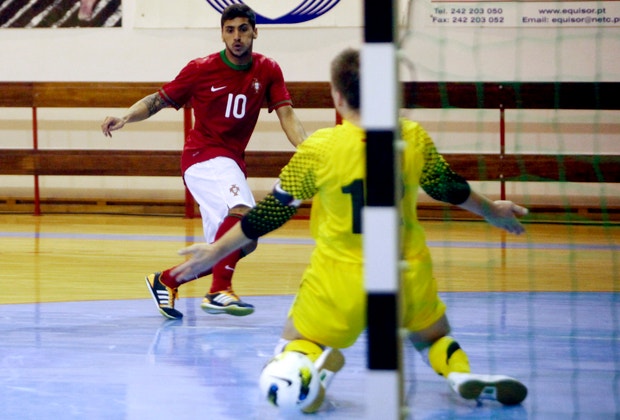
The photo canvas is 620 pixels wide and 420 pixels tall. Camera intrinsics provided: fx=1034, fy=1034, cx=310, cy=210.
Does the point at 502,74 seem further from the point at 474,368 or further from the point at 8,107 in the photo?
the point at 474,368

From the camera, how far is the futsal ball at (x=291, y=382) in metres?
3.59

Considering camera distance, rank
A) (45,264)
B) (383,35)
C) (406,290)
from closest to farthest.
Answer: (383,35) → (406,290) → (45,264)

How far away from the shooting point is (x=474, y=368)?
4.50 meters

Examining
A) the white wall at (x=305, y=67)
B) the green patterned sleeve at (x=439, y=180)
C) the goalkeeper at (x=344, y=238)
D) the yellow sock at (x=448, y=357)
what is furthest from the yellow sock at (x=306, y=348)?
the white wall at (x=305, y=67)

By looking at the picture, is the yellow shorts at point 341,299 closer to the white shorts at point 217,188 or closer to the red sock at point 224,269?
the red sock at point 224,269

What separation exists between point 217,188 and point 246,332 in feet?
2.91

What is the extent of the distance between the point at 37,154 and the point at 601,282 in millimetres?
6633

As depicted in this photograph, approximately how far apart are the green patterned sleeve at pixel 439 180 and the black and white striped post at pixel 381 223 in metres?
1.36

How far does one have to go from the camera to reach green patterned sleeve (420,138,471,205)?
382cm

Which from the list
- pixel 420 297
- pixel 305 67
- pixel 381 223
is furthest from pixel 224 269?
pixel 305 67

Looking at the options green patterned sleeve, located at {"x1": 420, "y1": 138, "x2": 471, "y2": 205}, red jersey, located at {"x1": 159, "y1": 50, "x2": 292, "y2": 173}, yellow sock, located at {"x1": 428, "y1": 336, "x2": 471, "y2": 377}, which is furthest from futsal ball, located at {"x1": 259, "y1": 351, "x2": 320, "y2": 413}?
red jersey, located at {"x1": 159, "y1": 50, "x2": 292, "y2": 173}

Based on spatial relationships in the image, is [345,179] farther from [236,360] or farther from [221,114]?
[221,114]

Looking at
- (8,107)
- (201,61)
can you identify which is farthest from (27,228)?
(201,61)

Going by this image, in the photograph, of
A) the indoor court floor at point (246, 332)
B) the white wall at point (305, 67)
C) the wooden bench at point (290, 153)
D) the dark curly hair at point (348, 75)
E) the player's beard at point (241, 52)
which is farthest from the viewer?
the white wall at point (305, 67)
